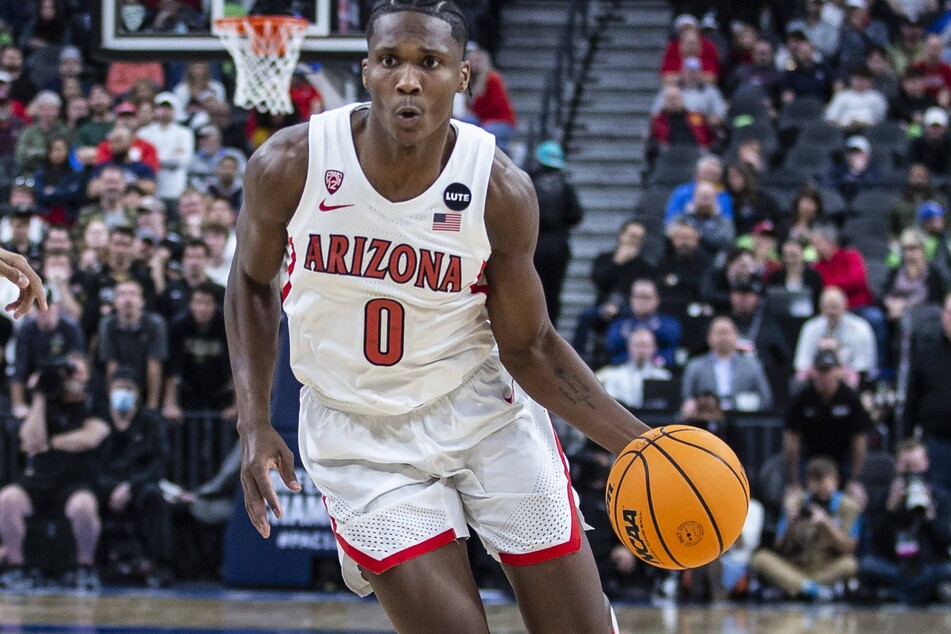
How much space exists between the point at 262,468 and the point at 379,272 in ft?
2.05

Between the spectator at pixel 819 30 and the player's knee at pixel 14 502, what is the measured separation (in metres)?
9.01

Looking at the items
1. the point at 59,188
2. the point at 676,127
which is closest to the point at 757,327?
the point at 676,127

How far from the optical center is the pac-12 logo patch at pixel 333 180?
390cm

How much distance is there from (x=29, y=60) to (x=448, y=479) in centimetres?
1193

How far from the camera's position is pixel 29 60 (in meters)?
14.8

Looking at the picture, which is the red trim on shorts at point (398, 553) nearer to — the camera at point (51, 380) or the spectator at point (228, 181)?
the camera at point (51, 380)

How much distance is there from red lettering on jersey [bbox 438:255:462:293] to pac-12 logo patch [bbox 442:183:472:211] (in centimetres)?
14

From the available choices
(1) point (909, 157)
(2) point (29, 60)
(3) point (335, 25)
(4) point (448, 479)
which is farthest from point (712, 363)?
(2) point (29, 60)

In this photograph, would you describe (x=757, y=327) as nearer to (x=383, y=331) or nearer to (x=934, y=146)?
(x=934, y=146)

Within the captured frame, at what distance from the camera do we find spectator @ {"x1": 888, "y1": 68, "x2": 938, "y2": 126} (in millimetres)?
13648

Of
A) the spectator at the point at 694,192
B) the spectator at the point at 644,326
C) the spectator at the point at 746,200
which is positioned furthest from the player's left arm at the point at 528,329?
the spectator at the point at 746,200

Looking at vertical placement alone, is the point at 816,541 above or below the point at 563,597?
below

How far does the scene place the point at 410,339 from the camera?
3.99 m

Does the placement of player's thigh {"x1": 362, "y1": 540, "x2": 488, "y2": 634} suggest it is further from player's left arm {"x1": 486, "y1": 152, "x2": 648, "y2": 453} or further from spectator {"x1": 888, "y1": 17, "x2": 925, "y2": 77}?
spectator {"x1": 888, "y1": 17, "x2": 925, "y2": 77}
